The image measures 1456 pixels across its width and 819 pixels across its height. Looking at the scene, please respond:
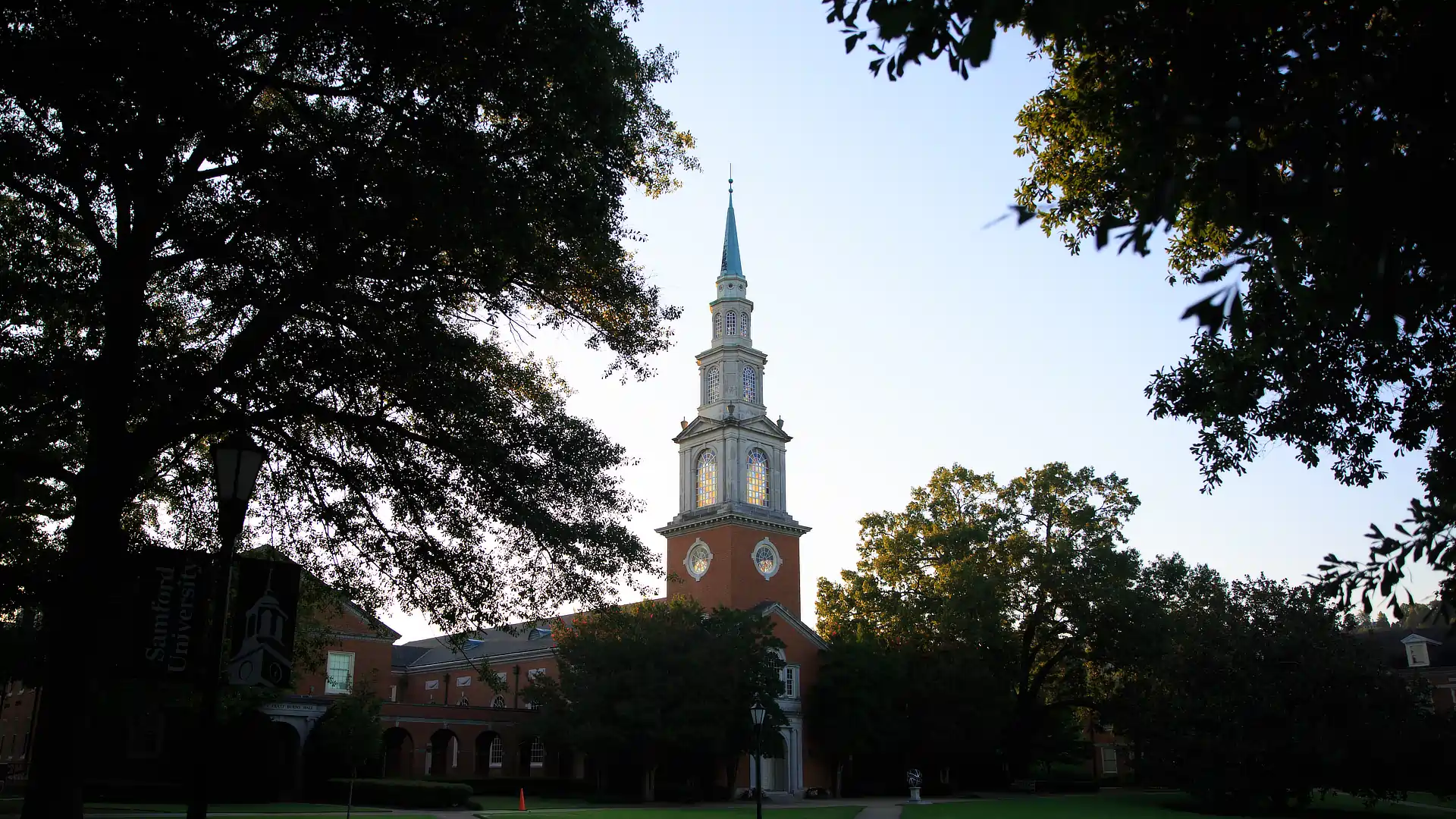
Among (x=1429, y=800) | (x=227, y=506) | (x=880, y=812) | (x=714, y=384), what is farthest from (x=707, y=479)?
(x=227, y=506)

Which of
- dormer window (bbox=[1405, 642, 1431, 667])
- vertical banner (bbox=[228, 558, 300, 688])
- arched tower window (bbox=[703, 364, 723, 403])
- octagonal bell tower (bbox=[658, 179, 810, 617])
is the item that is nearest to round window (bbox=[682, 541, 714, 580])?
octagonal bell tower (bbox=[658, 179, 810, 617])

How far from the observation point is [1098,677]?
52.8 meters

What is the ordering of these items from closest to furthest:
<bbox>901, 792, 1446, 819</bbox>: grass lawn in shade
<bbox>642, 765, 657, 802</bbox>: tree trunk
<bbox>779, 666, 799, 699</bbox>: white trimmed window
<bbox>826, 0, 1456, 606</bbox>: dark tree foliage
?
<bbox>826, 0, 1456, 606</bbox>: dark tree foliage
<bbox>901, 792, 1446, 819</bbox>: grass lawn in shade
<bbox>642, 765, 657, 802</bbox>: tree trunk
<bbox>779, 666, 799, 699</bbox>: white trimmed window

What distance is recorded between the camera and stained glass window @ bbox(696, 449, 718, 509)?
51.7m

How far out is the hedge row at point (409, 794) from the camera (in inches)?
1356

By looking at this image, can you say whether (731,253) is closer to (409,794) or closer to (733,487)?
(733,487)

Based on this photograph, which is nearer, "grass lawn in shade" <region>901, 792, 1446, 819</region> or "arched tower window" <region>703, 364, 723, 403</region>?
"grass lawn in shade" <region>901, 792, 1446, 819</region>

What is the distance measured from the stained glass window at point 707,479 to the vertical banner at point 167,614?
41.3m

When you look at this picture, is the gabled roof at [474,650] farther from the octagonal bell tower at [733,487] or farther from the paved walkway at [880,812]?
the paved walkway at [880,812]

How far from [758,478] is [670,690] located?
54.0ft

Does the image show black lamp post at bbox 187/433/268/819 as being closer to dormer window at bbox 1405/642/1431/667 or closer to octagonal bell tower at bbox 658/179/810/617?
octagonal bell tower at bbox 658/179/810/617

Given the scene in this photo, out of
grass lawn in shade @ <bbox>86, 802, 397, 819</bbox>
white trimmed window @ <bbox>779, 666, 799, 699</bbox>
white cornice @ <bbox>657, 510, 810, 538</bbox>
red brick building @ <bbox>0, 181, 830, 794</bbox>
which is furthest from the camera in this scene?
white cornice @ <bbox>657, 510, 810, 538</bbox>

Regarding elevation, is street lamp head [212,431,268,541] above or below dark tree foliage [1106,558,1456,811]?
above

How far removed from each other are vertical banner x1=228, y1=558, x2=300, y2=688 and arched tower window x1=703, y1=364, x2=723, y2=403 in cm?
4287
